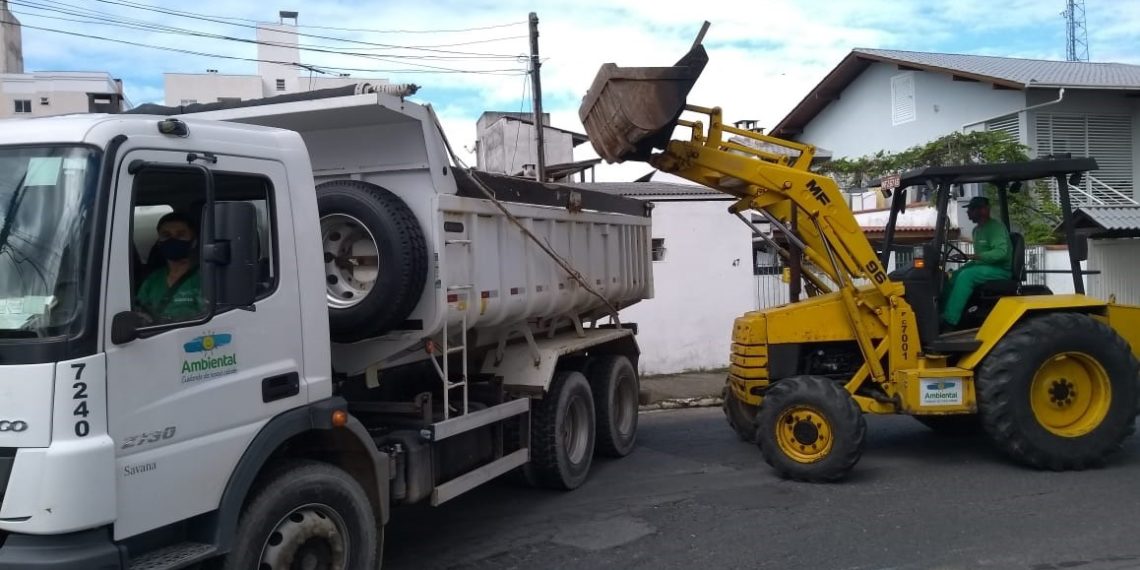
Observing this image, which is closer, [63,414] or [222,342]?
[63,414]

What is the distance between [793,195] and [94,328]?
5.95 meters

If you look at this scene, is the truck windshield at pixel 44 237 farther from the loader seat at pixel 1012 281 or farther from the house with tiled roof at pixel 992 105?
the house with tiled roof at pixel 992 105

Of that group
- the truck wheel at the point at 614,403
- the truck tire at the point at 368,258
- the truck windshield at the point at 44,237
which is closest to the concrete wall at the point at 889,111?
the truck wheel at the point at 614,403

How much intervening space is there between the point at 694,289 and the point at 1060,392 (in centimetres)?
755

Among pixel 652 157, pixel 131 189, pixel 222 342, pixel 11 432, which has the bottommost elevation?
pixel 11 432

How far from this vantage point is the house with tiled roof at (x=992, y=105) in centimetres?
2230

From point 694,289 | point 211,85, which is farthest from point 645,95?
point 211,85

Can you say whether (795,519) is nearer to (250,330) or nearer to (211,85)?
(250,330)

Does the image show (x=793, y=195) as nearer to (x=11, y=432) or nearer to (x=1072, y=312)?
(x=1072, y=312)

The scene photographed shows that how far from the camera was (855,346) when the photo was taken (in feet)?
27.0

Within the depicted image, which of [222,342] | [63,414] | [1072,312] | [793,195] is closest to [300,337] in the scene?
[222,342]

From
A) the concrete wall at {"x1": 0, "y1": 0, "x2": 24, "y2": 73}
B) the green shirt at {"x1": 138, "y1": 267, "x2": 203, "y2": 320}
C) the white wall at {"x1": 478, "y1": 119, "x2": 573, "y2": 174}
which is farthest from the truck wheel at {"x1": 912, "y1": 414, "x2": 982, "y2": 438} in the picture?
the concrete wall at {"x1": 0, "y1": 0, "x2": 24, "y2": 73}

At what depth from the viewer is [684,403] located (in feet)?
40.2

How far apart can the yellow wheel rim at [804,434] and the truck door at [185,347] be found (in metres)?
4.31
